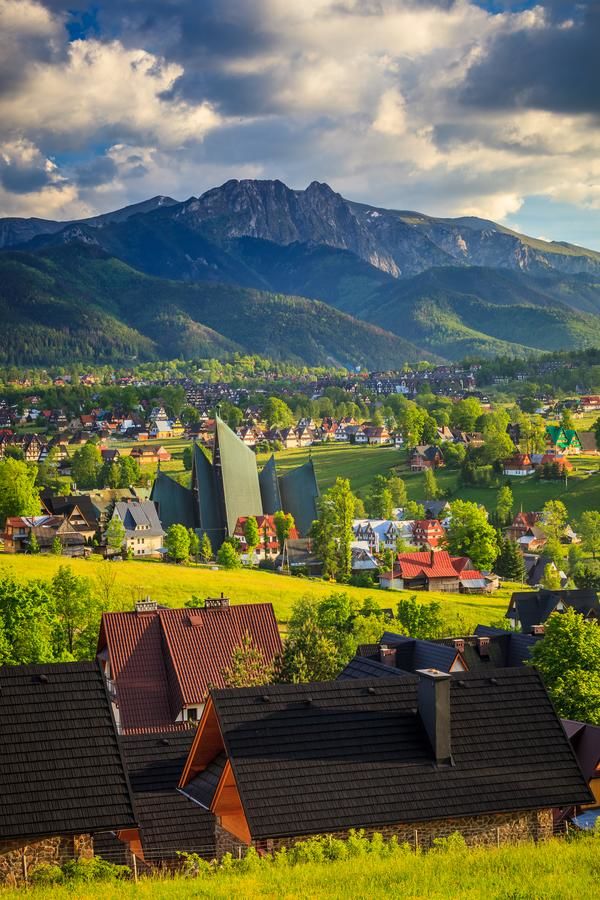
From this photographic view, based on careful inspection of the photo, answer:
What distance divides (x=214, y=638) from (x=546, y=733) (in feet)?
66.2

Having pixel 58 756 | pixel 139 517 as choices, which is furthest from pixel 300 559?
pixel 58 756

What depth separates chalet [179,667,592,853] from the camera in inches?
755

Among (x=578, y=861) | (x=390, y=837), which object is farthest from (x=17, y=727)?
(x=578, y=861)

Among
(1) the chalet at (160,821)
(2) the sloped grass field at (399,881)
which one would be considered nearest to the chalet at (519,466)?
(1) the chalet at (160,821)

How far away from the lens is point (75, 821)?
1759 cm

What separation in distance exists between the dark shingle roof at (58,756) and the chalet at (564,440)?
424 ft

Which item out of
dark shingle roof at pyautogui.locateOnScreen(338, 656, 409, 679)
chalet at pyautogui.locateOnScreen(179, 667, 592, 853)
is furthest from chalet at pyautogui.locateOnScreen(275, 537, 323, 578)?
chalet at pyautogui.locateOnScreen(179, 667, 592, 853)

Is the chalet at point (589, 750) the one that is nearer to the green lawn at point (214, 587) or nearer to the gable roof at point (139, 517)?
the green lawn at point (214, 587)

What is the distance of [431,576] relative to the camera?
283 feet

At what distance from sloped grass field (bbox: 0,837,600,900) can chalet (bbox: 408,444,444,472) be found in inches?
4936

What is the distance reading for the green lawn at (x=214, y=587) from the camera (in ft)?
212

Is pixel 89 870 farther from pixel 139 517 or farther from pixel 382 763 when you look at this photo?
pixel 139 517

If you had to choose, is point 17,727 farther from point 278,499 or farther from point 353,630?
point 278,499

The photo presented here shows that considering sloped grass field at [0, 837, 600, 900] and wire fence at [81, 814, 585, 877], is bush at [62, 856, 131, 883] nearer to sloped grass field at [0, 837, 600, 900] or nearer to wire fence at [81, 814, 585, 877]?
sloped grass field at [0, 837, 600, 900]
